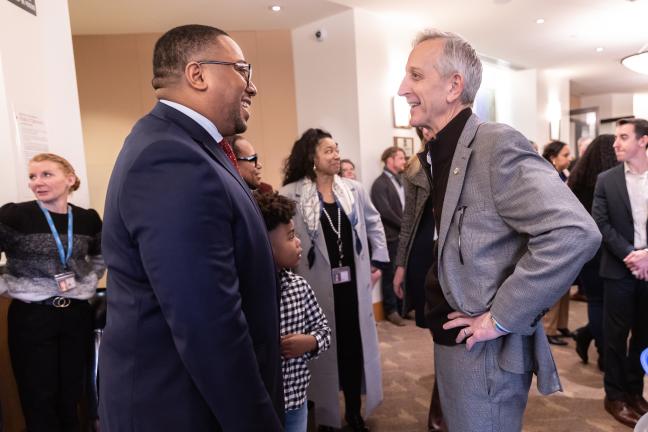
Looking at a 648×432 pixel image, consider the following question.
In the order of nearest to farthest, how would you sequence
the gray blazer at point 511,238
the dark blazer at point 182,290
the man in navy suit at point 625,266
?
the dark blazer at point 182,290
the gray blazer at point 511,238
the man in navy suit at point 625,266

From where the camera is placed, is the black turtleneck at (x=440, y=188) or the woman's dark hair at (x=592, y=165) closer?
the black turtleneck at (x=440, y=188)

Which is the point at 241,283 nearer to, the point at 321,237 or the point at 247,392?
the point at 247,392

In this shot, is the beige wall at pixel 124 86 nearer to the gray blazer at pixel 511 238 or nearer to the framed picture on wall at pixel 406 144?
the framed picture on wall at pixel 406 144

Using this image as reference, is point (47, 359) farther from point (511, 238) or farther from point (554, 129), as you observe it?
point (554, 129)

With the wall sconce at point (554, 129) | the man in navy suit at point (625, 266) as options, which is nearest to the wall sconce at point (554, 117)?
the wall sconce at point (554, 129)

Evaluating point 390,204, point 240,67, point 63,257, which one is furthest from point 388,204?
point 240,67

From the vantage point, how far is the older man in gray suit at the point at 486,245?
1124 mm

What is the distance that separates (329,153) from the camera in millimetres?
2605


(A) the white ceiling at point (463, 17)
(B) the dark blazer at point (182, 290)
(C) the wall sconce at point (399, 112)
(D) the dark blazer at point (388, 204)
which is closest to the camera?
(B) the dark blazer at point (182, 290)

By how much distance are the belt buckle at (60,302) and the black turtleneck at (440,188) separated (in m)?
1.93

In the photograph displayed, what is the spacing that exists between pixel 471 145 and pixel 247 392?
90 cm

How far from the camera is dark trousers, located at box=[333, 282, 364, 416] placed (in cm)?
261

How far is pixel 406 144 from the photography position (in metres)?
5.66

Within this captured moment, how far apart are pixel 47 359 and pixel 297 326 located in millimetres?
1497
